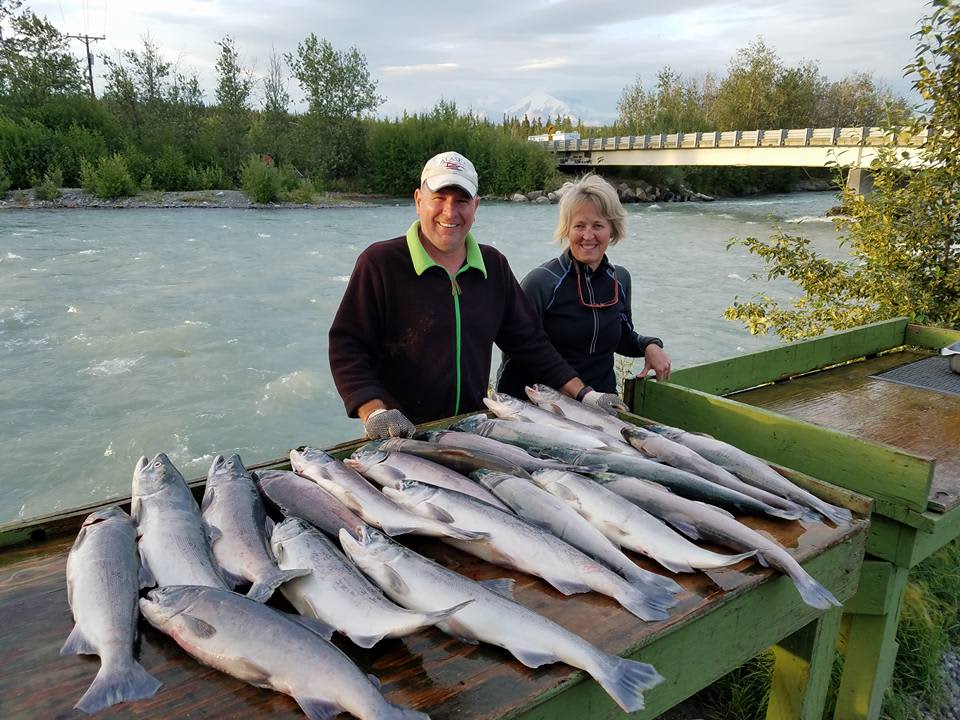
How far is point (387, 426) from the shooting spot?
102 inches

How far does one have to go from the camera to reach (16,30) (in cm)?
3581

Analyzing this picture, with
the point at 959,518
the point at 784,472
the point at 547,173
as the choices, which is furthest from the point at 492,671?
the point at 547,173

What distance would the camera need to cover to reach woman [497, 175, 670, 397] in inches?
144

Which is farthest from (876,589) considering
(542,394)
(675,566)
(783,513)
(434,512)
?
(434,512)

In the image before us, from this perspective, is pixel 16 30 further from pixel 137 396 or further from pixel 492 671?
pixel 492 671

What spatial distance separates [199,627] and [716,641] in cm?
126

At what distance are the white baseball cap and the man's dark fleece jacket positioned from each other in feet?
0.77

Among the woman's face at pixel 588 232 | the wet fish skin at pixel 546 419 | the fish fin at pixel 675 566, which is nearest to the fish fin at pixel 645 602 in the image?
the fish fin at pixel 675 566

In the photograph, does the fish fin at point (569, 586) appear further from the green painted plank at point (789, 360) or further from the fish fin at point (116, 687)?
the green painted plank at point (789, 360)

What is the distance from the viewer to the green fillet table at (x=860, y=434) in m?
2.49

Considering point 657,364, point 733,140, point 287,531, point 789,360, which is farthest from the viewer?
point 733,140

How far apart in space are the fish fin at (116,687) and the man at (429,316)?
1.46 m

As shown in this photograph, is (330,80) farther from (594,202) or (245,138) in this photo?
(594,202)

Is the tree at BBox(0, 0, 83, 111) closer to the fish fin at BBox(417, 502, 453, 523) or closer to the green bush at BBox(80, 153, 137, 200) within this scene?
the green bush at BBox(80, 153, 137, 200)
